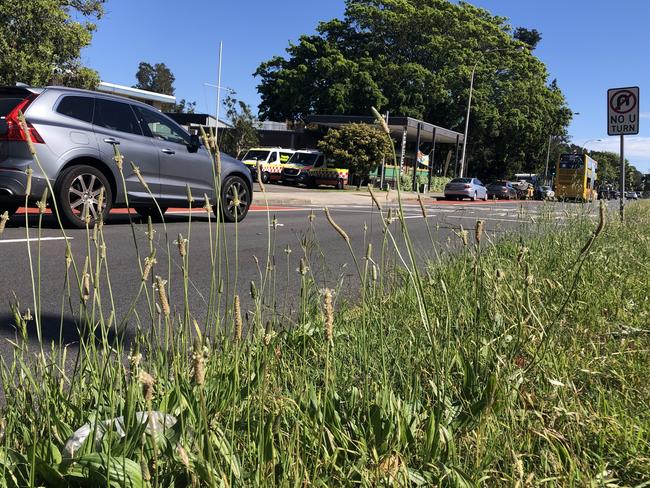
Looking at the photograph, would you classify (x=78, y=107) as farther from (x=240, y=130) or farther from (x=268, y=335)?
(x=240, y=130)

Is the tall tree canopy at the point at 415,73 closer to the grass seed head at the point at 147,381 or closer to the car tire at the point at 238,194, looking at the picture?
the car tire at the point at 238,194

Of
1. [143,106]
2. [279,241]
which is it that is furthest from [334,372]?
[143,106]

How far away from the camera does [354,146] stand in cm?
3297

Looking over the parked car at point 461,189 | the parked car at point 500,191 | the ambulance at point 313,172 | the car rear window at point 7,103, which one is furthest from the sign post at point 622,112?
the parked car at point 500,191

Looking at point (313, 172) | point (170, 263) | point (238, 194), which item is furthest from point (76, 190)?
point (313, 172)

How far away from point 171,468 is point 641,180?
184m

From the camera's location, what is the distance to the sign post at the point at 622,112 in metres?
10.9

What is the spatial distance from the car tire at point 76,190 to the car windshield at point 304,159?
25410mm

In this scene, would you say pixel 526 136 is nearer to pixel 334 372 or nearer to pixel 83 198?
pixel 83 198

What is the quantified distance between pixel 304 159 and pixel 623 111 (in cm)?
2342

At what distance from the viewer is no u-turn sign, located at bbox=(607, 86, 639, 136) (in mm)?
10891

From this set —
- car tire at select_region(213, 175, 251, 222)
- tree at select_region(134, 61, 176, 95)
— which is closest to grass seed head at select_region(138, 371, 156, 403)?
car tire at select_region(213, 175, 251, 222)

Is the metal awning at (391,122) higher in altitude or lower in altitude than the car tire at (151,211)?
higher

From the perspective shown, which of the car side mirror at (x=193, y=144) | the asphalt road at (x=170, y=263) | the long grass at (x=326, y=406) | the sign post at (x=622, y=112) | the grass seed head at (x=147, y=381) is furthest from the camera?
the sign post at (x=622, y=112)
